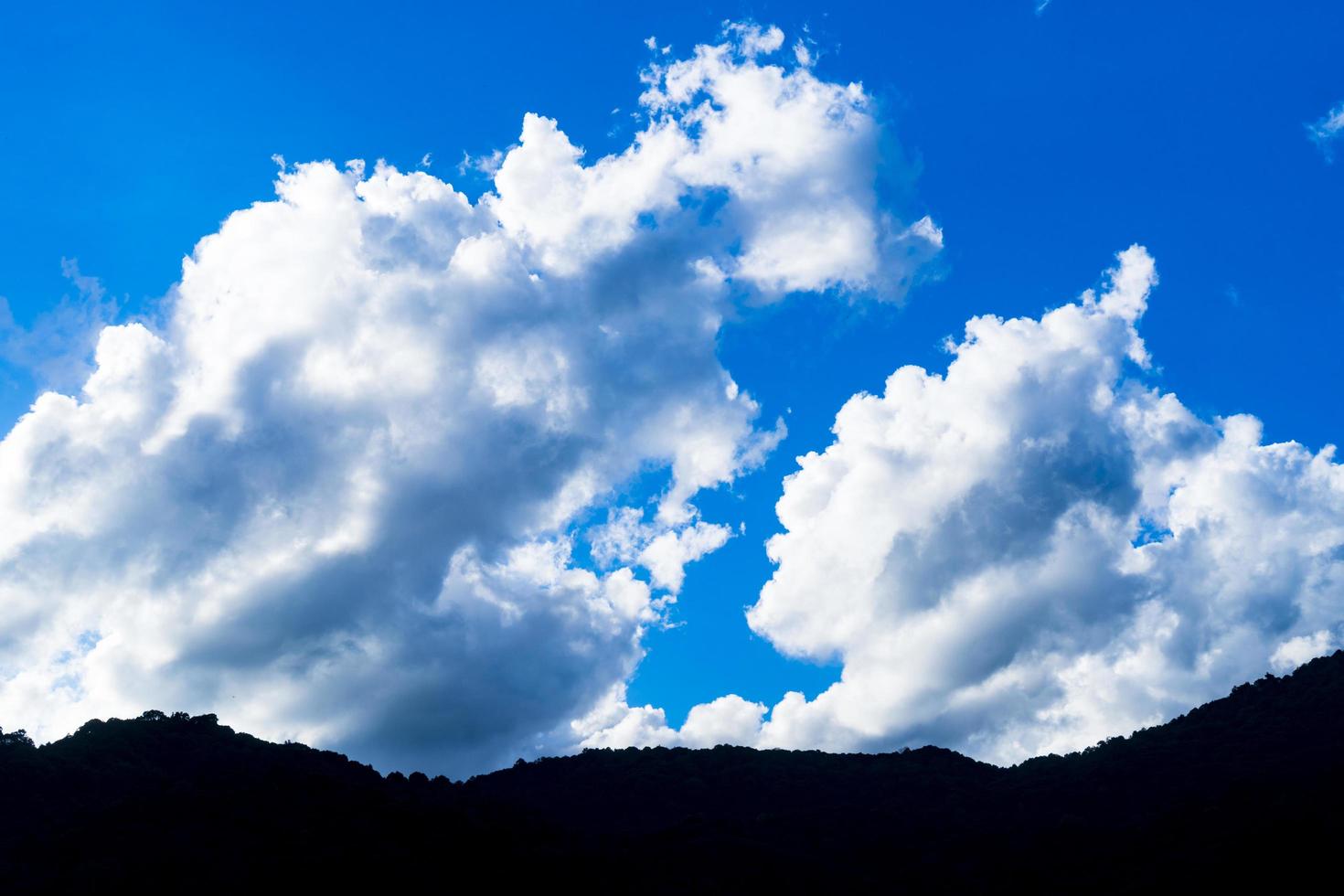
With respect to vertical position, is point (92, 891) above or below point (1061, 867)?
above

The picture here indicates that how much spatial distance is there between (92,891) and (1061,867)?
60.9 m

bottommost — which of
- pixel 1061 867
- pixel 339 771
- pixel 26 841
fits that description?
pixel 1061 867

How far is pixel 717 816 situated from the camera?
96.8m

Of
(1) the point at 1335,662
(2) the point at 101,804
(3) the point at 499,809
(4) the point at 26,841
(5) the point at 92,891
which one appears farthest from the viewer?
(1) the point at 1335,662

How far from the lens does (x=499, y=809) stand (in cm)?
8112

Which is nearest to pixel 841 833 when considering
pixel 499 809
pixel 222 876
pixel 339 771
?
pixel 499 809

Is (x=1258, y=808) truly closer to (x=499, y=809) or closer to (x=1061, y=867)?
(x=1061, y=867)

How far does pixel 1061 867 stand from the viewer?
237ft

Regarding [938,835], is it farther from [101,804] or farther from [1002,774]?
[101,804]

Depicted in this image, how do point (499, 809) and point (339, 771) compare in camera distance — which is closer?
point (499, 809)

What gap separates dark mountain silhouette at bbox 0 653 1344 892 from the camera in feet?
204

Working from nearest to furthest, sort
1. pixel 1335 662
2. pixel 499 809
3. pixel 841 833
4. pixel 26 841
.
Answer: pixel 26 841 < pixel 499 809 < pixel 841 833 < pixel 1335 662

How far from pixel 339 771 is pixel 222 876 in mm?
32254

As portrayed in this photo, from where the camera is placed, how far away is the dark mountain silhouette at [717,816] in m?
62.1
